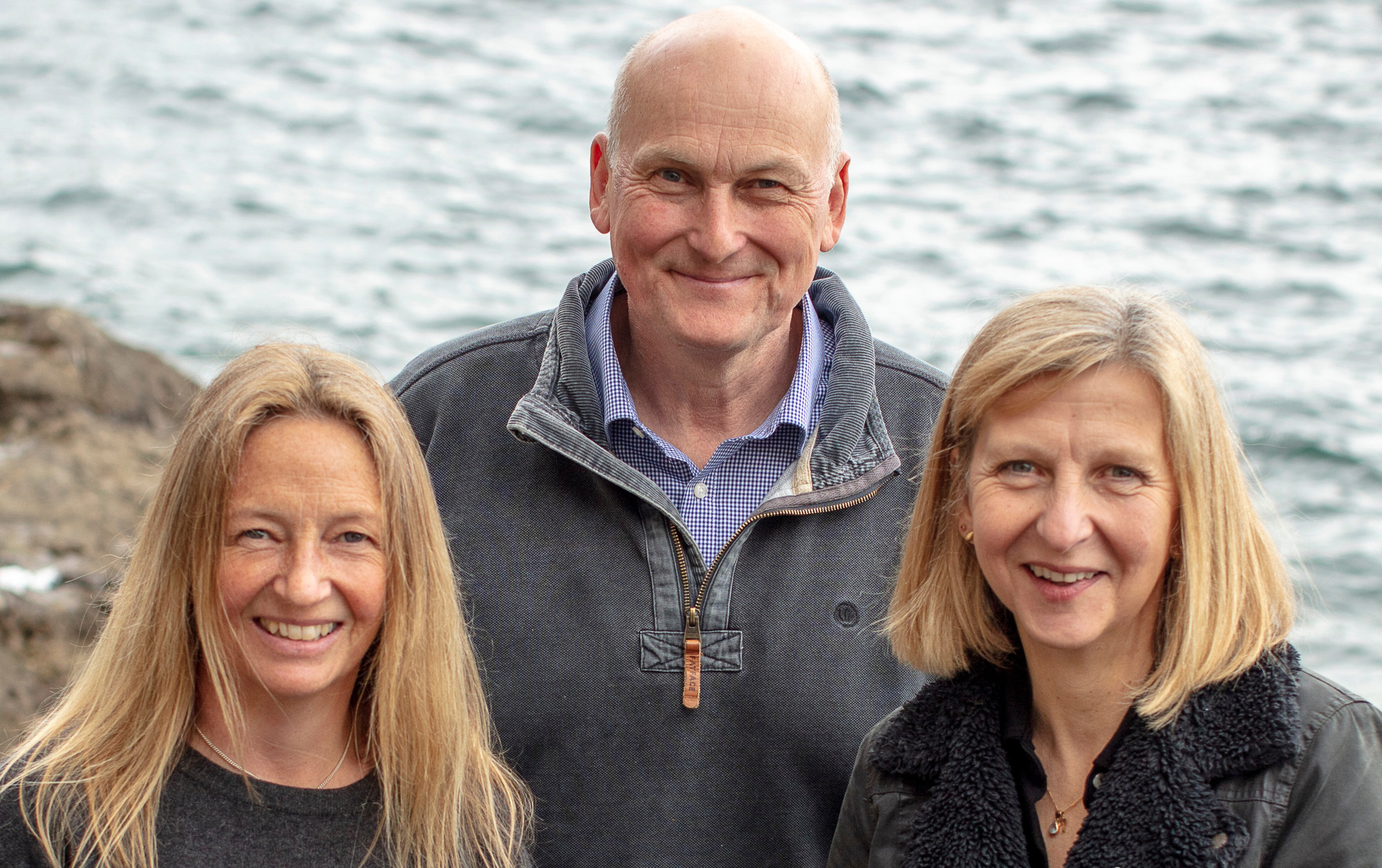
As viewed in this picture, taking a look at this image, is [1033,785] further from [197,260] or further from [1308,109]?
[1308,109]

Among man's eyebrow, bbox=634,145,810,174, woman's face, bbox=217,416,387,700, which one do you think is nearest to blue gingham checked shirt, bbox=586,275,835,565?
man's eyebrow, bbox=634,145,810,174

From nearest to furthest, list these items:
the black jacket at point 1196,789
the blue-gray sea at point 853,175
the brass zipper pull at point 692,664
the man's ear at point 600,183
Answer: the black jacket at point 1196,789 → the brass zipper pull at point 692,664 → the man's ear at point 600,183 → the blue-gray sea at point 853,175

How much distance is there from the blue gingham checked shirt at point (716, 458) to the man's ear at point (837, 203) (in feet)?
0.87

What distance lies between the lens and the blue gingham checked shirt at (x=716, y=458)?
2758mm

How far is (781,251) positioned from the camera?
8.91 ft

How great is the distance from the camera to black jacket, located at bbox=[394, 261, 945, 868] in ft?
8.64

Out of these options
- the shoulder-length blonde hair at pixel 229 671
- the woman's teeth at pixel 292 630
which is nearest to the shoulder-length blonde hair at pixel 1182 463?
the shoulder-length blonde hair at pixel 229 671

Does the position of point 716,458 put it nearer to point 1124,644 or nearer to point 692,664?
point 692,664

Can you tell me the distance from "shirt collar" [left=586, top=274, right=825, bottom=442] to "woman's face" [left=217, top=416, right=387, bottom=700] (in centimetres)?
67

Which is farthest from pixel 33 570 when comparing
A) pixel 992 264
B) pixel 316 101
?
pixel 316 101

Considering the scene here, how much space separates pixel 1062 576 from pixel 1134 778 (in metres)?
0.29

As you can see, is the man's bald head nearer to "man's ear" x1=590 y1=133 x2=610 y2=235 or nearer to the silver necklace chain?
"man's ear" x1=590 y1=133 x2=610 y2=235

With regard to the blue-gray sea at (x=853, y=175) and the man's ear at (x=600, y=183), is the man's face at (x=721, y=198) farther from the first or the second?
the blue-gray sea at (x=853, y=175)

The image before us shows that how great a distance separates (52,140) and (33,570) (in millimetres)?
7362
